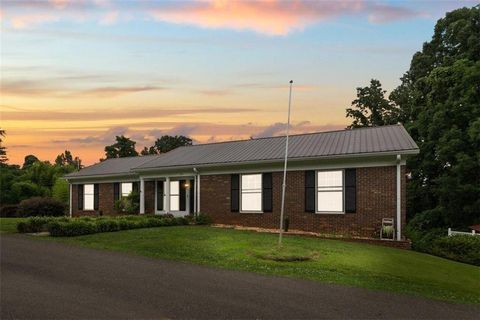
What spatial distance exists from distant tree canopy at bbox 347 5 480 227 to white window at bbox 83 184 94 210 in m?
21.7

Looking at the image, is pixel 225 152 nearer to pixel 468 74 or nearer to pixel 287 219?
pixel 287 219

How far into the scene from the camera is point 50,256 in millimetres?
13203

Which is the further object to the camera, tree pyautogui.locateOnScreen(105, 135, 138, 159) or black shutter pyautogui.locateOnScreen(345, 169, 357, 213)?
tree pyautogui.locateOnScreen(105, 135, 138, 159)

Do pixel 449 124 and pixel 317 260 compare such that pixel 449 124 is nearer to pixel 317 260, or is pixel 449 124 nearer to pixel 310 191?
pixel 310 191

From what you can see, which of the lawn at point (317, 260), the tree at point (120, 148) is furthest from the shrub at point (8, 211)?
the tree at point (120, 148)

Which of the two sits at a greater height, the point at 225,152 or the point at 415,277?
the point at 225,152

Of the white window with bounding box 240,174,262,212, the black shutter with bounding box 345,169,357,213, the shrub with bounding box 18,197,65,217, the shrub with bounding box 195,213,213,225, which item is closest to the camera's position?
the black shutter with bounding box 345,169,357,213

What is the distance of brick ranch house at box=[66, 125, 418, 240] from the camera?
18.6 meters

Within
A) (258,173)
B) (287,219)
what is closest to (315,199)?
(287,219)

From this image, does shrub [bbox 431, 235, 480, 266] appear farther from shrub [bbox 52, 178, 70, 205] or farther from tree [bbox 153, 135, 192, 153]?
tree [bbox 153, 135, 192, 153]

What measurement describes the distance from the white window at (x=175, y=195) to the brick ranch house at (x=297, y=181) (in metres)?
0.06

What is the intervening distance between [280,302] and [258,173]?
14.1 meters

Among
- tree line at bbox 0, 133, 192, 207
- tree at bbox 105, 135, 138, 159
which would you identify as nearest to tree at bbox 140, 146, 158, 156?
tree at bbox 105, 135, 138, 159

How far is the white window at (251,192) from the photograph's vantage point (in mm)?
21938
